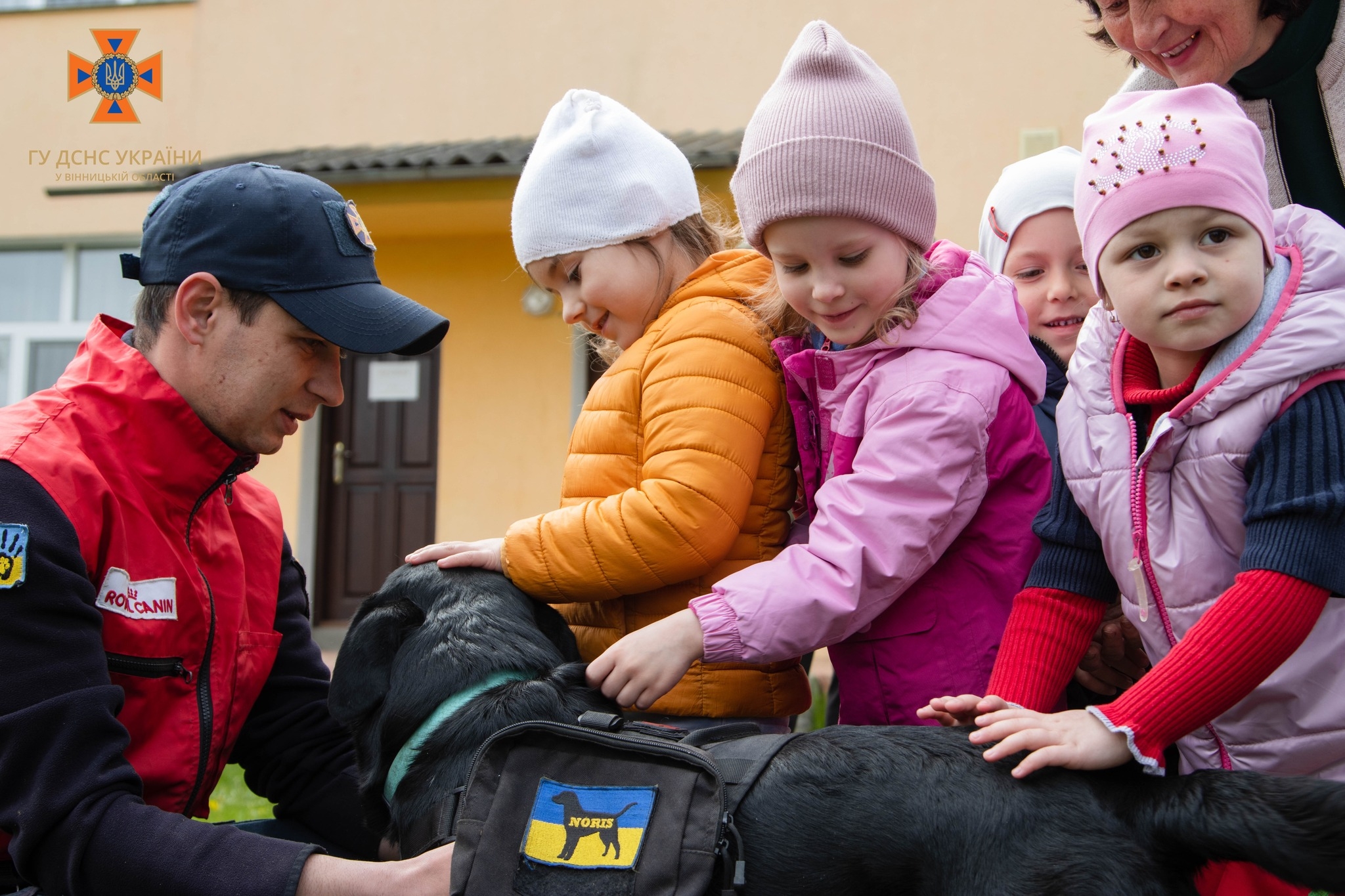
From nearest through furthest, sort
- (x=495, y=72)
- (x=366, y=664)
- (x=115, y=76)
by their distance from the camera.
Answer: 1. (x=366, y=664)
2. (x=495, y=72)
3. (x=115, y=76)

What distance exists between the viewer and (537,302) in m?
9.00

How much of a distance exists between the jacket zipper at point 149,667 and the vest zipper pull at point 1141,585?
5.56 ft

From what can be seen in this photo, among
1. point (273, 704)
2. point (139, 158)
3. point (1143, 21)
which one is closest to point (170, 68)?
point (139, 158)

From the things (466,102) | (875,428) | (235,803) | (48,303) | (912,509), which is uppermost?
(466,102)

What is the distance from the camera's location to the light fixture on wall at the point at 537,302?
8.97 metres

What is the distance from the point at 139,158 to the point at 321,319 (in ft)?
29.2

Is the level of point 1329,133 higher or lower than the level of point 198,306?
higher

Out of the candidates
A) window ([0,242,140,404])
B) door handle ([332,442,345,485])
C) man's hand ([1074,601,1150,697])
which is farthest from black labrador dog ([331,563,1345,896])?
window ([0,242,140,404])

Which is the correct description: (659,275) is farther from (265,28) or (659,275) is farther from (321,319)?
(265,28)

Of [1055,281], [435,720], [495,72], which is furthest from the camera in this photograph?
[495,72]

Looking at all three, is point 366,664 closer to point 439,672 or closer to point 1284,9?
point 439,672

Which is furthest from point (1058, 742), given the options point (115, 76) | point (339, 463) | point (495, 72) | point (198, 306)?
point (115, 76)

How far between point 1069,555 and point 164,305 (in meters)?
1.75

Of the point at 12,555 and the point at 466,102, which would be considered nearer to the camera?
the point at 12,555
